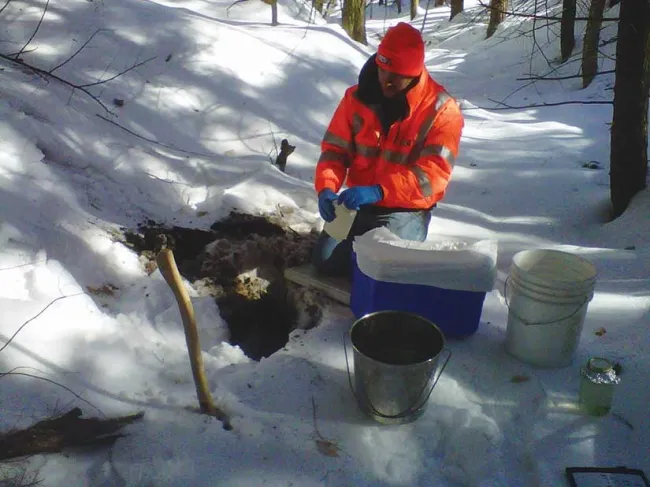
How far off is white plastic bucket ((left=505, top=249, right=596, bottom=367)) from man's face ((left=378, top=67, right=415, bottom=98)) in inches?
43.2

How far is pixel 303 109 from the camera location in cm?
644

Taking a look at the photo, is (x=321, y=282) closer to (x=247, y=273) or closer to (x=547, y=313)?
(x=247, y=273)

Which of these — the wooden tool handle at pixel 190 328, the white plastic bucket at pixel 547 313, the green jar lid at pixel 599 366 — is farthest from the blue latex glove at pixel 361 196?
the green jar lid at pixel 599 366

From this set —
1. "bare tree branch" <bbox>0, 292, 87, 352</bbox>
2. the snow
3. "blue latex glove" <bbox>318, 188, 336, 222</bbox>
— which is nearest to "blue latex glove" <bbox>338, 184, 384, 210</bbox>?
"blue latex glove" <bbox>318, 188, 336, 222</bbox>

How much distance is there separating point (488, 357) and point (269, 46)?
5.38 meters

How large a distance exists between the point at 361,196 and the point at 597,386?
1427mm

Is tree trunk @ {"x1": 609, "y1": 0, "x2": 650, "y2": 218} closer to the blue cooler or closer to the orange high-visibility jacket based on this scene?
the orange high-visibility jacket

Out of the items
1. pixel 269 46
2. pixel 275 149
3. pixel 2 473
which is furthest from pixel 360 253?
pixel 269 46

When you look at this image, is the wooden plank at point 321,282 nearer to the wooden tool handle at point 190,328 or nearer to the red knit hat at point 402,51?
the wooden tool handle at point 190,328

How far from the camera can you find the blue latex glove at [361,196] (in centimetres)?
311

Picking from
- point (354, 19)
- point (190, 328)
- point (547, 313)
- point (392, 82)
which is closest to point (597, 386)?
point (547, 313)

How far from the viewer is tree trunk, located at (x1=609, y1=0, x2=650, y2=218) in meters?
4.18

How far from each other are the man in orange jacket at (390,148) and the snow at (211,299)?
583 millimetres


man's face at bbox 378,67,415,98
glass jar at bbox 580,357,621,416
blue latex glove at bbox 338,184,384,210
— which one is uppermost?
man's face at bbox 378,67,415,98
